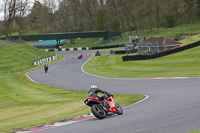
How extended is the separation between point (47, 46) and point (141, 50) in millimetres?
60589

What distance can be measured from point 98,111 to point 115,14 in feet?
307

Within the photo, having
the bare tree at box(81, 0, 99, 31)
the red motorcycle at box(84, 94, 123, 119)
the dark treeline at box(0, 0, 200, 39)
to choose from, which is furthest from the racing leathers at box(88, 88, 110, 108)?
the bare tree at box(81, 0, 99, 31)

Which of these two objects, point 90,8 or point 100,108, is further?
point 90,8

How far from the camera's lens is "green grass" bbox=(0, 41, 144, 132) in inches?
531

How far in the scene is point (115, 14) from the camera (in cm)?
10338

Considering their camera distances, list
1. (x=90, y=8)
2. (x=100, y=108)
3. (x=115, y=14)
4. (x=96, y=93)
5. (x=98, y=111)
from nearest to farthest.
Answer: (x=98, y=111) < (x=100, y=108) < (x=96, y=93) < (x=115, y=14) < (x=90, y=8)

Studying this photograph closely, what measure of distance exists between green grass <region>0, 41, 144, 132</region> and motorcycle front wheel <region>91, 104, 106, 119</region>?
5.88 feet

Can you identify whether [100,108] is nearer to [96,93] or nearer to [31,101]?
[96,93]

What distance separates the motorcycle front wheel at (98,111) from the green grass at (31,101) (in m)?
1.79

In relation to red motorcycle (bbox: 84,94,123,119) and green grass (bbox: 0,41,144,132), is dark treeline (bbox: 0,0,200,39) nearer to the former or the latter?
green grass (bbox: 0,41,144,132)

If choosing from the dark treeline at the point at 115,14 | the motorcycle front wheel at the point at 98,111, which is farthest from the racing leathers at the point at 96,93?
the dark treeline at the point at 115,14

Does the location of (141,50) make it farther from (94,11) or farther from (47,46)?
(94,11)

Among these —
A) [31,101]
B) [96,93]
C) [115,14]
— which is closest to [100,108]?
[96,93]

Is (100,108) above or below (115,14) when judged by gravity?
below
